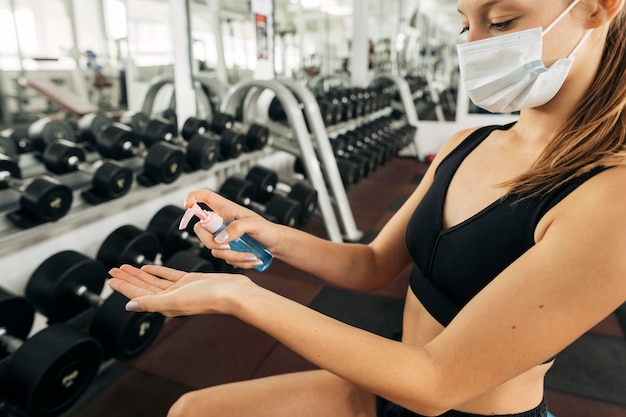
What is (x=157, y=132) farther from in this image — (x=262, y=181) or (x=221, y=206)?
(x=221, y=206)

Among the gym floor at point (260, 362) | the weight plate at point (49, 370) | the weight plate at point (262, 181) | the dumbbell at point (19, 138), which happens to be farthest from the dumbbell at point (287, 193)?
the weight plate at point (49, 370)

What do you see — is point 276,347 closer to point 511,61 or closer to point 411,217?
point 411,217

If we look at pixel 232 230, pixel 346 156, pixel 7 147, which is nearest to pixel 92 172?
pixel 7 147

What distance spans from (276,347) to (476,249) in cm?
124

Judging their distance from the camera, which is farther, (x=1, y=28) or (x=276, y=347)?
(x=1, y=28)

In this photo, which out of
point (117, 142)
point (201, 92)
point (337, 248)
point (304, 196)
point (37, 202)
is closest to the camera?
point (337, 248)

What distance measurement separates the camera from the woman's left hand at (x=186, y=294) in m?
0.63

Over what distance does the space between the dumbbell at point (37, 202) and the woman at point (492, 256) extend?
35.5 inches

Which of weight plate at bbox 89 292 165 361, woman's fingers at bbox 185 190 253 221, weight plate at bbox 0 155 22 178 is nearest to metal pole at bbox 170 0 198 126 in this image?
weight plate at bbox 0 155 22 178

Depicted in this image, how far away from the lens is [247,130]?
252 centimetres

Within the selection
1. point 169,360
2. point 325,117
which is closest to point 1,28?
point 325,117

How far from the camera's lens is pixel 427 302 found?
81 centimetres

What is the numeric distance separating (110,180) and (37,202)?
0.29 m

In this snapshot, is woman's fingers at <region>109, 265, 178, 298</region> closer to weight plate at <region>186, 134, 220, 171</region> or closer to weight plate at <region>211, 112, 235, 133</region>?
weight plate at <region>186, 134, 220, 171</region>
